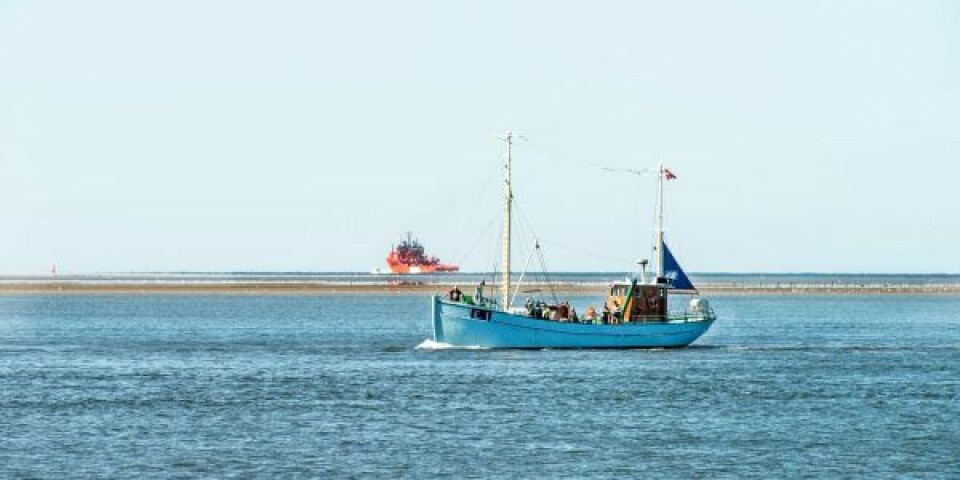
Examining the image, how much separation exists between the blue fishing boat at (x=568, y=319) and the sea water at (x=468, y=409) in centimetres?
113

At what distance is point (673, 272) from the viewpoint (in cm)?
9781

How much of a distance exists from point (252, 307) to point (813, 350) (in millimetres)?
102912

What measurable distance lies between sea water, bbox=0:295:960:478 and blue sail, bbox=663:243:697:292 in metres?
3.94

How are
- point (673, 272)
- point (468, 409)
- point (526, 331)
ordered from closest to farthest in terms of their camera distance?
1. point (468, 409)
2. point (526, 331)
3. point (673, 272)

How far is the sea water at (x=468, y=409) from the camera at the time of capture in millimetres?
50375

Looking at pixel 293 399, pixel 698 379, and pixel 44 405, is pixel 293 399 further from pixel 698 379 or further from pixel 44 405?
pixel 698 379

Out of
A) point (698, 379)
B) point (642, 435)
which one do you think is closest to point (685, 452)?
point (642, 435)

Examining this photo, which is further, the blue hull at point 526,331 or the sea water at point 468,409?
the blue hull at point 526,331

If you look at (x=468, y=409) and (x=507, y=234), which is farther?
(x=507, y=234)

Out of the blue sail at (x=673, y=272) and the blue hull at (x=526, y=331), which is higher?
the blue sail at (x=673, y=272)

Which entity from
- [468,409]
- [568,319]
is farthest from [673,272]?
[468,409]

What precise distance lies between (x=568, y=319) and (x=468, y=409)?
30540 millimetres

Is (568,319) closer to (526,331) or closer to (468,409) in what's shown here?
(526,331)

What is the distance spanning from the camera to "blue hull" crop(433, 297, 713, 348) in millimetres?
91250
